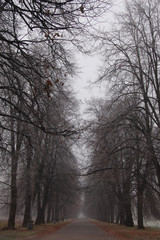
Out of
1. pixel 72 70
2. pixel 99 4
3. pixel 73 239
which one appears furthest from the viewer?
pixel 73 239

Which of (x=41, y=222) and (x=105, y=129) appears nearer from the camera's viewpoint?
(x=105, y=129)

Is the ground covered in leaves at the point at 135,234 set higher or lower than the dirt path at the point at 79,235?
higher

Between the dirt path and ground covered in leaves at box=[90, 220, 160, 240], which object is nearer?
ground covered in leaves at box=[90, 220, 160, 240]

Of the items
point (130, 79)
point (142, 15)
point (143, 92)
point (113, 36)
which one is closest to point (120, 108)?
point (143, 92)

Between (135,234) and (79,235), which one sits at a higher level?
(135,234)

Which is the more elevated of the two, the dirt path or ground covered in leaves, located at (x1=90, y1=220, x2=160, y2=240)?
ground covered in leaves, located at (x1=90, y1=220, x2=160, y2=240)

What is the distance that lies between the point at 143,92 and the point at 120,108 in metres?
1.49

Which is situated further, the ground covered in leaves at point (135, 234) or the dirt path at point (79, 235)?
the dirt path at point (79, 235)

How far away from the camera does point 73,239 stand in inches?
516

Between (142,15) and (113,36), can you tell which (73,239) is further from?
(142,15)

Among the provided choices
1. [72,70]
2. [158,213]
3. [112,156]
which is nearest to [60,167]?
[158,213]

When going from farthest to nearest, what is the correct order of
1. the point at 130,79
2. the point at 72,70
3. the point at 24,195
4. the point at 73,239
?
the point at 24,195 → the point at 130,79 → the point at 73,239 → the point at 72,70

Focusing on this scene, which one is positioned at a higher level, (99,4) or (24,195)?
(99,4)

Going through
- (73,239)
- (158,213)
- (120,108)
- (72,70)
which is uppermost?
(120,108)
